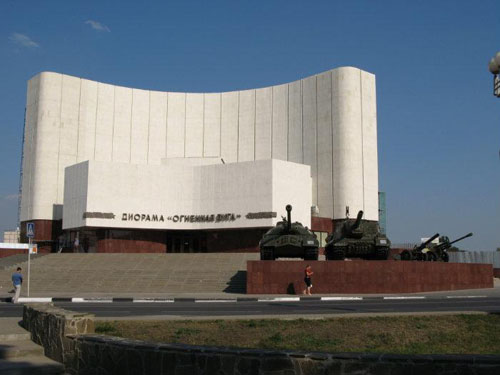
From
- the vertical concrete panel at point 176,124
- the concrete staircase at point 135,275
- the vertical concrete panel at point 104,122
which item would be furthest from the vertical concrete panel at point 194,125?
the concrete staircase at point 135,275

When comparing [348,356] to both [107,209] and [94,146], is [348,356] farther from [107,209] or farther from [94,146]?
[94,146]

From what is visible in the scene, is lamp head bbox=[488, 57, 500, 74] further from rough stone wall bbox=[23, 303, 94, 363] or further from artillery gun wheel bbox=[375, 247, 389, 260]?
artillery gun wheel bbox=[375, 247, 389, 260]

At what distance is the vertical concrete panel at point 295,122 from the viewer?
63.4 meters

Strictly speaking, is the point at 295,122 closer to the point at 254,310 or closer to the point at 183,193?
the point at 183,193

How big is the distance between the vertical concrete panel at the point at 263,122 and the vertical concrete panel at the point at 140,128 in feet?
43.1

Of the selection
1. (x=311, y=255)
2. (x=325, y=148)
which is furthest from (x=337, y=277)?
(x=325, y=148)

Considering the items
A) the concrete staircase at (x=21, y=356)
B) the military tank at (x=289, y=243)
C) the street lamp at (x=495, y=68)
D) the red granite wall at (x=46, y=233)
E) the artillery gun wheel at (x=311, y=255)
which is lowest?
the concrete staircase at (x=21, y=356)

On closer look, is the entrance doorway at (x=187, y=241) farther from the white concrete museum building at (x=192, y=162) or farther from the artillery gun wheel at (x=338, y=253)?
the artillery gun wheel at (x=338, y=253)

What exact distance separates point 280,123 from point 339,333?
53.9 m

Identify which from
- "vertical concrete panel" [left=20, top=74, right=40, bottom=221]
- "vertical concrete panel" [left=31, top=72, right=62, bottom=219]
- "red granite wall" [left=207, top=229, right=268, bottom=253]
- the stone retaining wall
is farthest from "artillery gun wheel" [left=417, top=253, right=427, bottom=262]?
"vertical concrete panel" [left=20, top=74, right=40, bottom=221]

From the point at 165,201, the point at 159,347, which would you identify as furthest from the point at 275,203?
the point at 159,347

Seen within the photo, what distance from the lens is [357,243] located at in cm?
3138

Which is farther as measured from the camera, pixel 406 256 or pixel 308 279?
pixel 406 256

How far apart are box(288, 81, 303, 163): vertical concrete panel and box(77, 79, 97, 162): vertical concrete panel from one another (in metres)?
22.2
